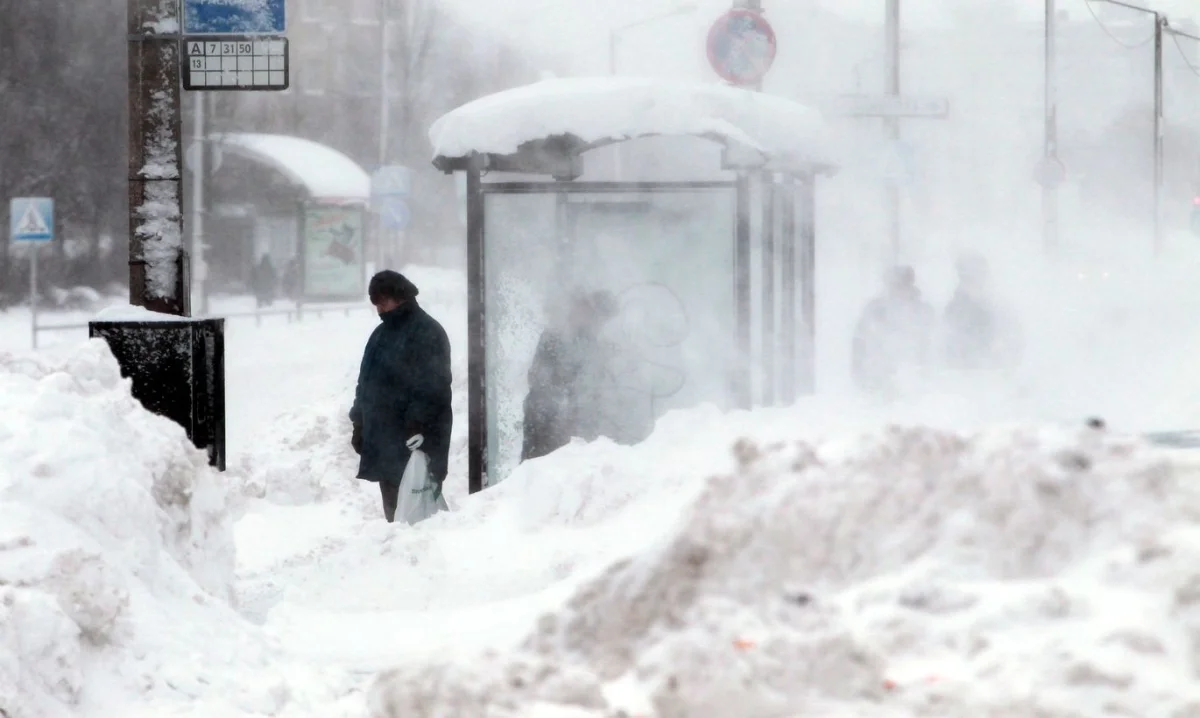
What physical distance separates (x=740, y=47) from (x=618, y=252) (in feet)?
14.2

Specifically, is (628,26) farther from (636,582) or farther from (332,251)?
(636,582)

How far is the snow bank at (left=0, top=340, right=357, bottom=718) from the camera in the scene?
4113 mm

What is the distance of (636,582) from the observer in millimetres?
3197

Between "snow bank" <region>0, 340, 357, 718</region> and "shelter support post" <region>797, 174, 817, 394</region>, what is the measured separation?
6.27m

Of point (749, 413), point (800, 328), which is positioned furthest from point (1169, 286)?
point (749, 413)

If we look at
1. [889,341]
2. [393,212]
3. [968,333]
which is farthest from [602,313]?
[393,212]

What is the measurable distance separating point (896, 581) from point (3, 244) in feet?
86.0

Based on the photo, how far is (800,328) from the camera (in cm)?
1173

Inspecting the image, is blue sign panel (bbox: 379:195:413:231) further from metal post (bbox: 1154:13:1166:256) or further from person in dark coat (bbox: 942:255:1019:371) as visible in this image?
metal post (bbox: 1154:13:1166:256)

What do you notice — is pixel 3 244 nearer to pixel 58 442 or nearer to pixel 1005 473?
pixel 58 442

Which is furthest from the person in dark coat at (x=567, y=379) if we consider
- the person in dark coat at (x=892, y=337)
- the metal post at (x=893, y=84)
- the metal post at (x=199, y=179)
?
the metal post at (x=199, y=179)

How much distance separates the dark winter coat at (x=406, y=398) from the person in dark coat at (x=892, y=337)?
5.71 meters

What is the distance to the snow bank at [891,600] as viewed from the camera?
99.9 inches

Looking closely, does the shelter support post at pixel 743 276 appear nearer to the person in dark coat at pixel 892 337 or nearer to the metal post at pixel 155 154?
the metal post at pixel 155 154
